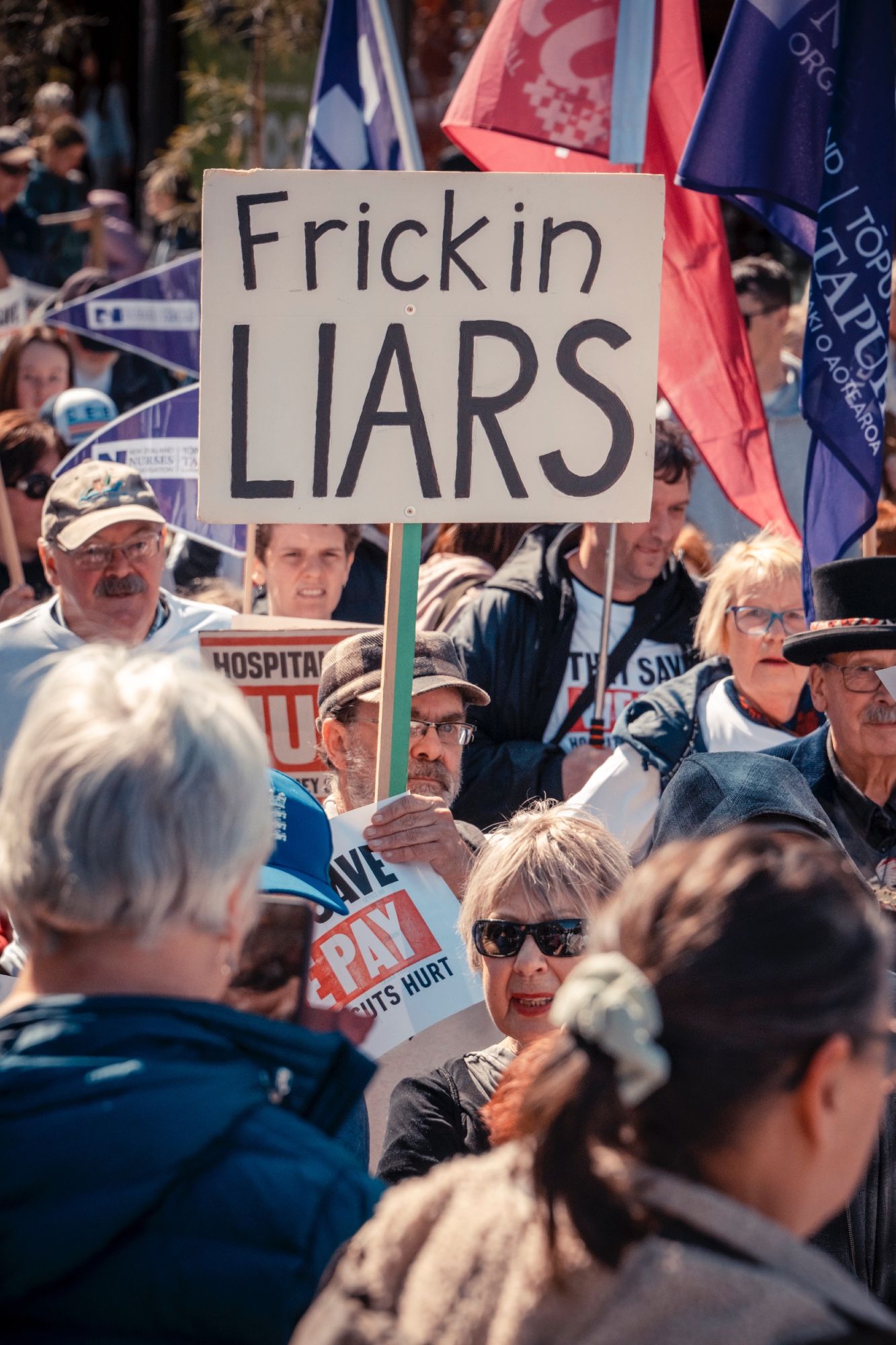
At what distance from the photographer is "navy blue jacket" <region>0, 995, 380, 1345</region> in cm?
138

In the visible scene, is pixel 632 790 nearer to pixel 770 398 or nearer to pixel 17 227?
pixel 770 398

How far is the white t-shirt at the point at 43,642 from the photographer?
389 cm

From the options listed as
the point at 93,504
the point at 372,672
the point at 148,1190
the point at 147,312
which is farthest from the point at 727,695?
the point at 147,312

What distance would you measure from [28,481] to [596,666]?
7.41 feet

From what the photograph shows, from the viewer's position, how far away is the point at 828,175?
4.24m

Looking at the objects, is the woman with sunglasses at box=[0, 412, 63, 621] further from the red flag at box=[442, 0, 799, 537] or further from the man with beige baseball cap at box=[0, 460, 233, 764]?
the red flag at box=[442, 0, 799, 537]

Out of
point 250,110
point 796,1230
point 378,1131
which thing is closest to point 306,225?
point 378,1131

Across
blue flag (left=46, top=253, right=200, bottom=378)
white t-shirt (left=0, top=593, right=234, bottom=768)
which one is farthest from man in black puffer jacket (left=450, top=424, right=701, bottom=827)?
blue flag (left=46, top=253, right=200, bottom=378)

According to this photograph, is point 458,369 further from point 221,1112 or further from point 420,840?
point 221,1112

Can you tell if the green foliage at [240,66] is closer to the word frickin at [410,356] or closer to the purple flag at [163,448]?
the purple flag at [163,448]

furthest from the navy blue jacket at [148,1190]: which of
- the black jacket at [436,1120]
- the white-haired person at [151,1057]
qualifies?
the black jacket at [436,1120]

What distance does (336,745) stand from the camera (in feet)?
11.2

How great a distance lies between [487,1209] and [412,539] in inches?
78.3

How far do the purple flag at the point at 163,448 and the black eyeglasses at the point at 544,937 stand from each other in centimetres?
311
